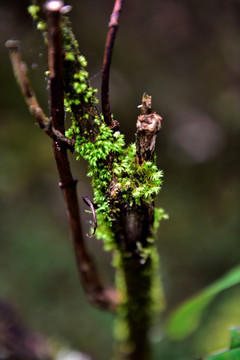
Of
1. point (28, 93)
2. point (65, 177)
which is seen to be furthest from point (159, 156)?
point (28, 93)

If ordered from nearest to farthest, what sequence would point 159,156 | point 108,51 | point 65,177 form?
point 108,51 → point 65,177 → point 159,156

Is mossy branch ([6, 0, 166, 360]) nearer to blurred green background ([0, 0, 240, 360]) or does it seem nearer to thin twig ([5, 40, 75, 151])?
thin twig ([5, 40, 75, 151])

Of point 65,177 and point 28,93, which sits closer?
point 28,93

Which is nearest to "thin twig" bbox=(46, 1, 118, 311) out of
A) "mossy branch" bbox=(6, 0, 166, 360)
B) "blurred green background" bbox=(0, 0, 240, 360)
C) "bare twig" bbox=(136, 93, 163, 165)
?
"mossy branch" bbox=(6, 0, 166, 360)

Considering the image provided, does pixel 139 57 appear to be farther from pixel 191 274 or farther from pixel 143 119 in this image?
pixel 143 119

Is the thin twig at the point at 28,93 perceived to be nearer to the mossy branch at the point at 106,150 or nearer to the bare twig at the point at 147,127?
the mossy branch at the point at 106,150

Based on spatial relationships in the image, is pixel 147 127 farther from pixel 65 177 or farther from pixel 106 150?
pixel 65 177
